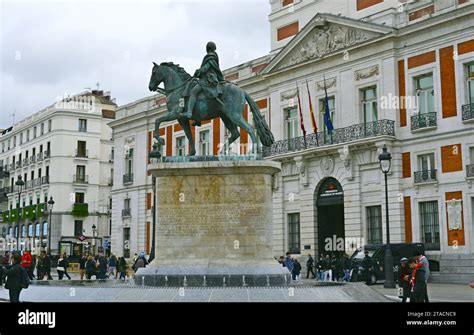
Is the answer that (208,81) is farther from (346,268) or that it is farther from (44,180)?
(44,180)

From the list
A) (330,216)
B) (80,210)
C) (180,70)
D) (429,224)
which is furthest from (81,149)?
(180,70)

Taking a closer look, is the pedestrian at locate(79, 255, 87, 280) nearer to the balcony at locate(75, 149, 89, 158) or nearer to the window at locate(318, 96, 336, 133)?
the window at locate(318, 96, 336, 133)

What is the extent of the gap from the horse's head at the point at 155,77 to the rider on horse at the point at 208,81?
4.06 feet

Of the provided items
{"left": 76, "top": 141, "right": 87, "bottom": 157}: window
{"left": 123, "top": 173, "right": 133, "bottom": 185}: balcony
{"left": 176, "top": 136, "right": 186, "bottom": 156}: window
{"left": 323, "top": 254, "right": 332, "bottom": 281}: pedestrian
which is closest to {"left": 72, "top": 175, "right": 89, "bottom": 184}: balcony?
{"left": 76, "top": 141, "right": 87, "bottom": 157}: window

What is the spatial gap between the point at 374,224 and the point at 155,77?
2201 cm

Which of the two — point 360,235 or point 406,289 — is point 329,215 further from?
point 406,289


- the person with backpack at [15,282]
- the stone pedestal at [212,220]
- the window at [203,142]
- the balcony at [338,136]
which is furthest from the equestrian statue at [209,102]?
the window at [203,142]

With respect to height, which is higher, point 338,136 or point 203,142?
point 203,142

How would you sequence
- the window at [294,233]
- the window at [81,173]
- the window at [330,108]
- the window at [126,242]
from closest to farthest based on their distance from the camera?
the window at [330,108] < the window at [294,233] < the window at [126,242] < the window at [81,173]

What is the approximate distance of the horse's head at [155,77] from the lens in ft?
57.4

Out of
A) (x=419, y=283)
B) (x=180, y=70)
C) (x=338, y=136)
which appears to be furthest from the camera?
(x=338, y=136)

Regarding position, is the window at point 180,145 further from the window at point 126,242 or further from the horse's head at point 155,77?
the horse's head at point 155,77

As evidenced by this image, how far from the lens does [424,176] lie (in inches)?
1358
